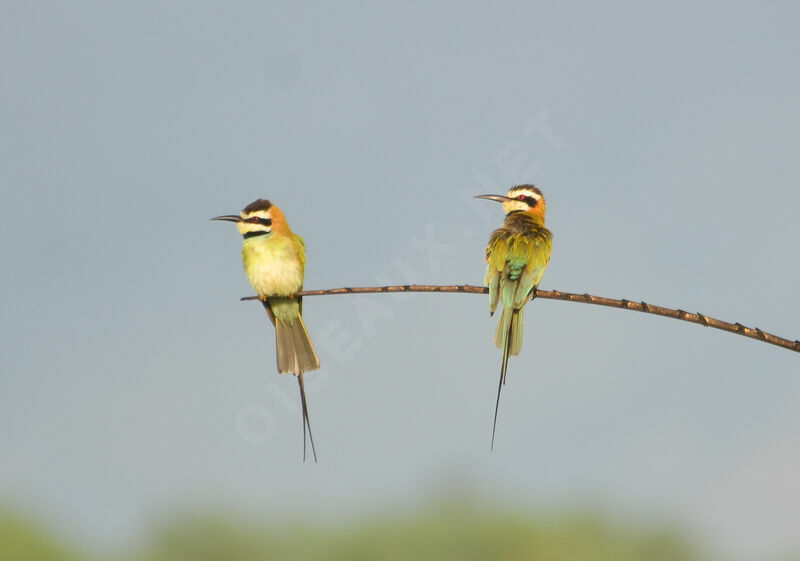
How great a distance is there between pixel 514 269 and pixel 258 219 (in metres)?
1.09

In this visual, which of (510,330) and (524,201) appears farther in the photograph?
(524,201)

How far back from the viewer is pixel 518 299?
395cm

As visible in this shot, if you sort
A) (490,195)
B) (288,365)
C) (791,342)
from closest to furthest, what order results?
1. (791,342)
2. (288,365)
3. (490,195)

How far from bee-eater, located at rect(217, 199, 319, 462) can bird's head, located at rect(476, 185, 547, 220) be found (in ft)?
3.44

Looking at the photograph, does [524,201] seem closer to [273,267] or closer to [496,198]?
[496,198]

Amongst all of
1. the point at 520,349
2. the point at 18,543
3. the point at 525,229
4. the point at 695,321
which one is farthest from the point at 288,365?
the point at 18,543

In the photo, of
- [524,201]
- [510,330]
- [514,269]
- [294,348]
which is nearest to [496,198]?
[524,201]

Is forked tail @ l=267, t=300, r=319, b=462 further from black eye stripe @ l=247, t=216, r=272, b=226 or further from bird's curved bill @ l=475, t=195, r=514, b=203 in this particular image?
bird's curved bill @ l=475, t=195, r=514, b=203

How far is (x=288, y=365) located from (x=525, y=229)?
1.24m

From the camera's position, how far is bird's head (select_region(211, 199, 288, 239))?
420 cm

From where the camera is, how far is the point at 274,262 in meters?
4.16

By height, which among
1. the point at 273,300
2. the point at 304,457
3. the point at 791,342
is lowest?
the point at 304,457

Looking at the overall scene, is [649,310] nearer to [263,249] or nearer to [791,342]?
[791,342]

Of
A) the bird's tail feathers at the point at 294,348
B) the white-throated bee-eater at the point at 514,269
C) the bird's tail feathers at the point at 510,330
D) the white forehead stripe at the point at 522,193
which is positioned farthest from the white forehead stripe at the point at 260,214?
the white forehead stripe at the point at 522,193
